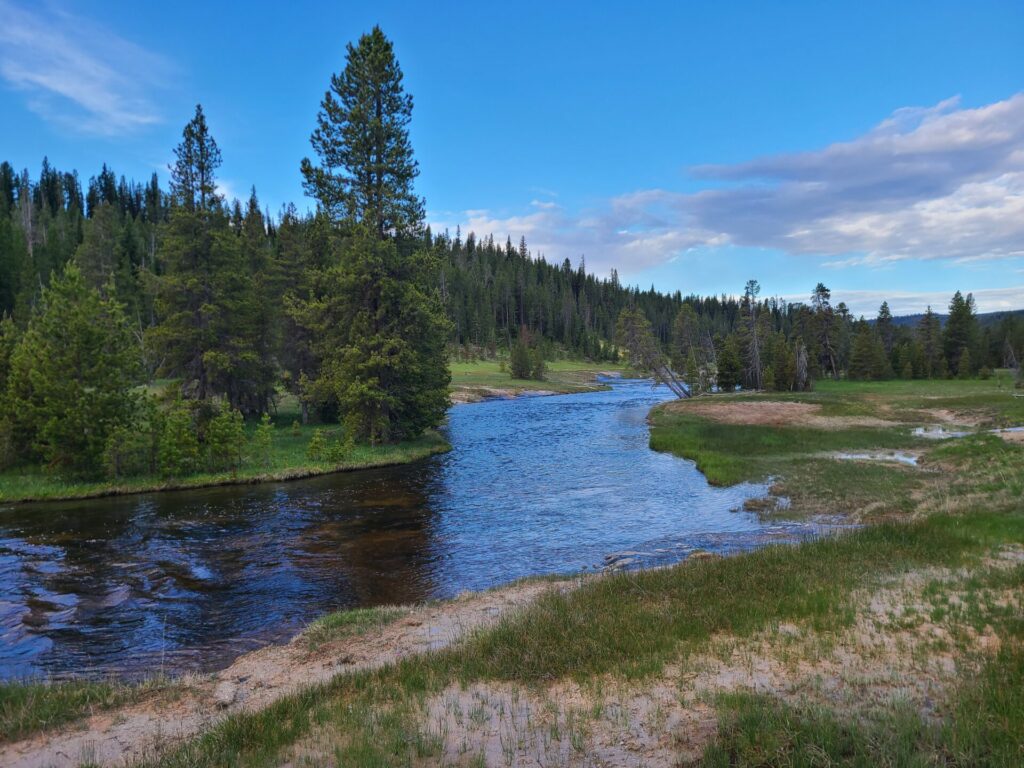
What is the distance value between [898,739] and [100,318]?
33618 mm

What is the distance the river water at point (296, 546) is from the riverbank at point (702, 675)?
283 centimetres

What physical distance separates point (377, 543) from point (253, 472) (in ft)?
43.8

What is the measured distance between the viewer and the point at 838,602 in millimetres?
10227

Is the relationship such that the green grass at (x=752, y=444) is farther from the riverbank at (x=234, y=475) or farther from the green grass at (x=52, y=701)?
the green grass at (x=52, y=701)

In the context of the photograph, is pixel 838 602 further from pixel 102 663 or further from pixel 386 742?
pixel 102 663

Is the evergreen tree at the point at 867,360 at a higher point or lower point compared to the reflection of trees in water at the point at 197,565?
higher

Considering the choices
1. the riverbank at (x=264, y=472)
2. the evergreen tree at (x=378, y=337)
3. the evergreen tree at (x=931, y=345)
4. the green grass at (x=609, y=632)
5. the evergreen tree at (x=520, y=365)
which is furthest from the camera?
the evergreen tree at (x=520, y=365)

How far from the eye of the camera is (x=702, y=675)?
8125 millimetres

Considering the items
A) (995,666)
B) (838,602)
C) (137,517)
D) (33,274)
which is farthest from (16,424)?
(33,274)

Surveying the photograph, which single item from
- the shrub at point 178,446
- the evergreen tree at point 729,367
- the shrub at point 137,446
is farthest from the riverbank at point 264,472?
the evergreen tree at point 729,367

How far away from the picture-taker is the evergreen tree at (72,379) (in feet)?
86.5

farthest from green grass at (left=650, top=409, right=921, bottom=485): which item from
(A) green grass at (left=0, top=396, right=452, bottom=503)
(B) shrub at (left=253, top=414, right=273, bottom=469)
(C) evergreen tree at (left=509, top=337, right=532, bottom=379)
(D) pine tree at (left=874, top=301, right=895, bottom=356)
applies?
(D) pine tree at (left=874, top=301, right=895, bottom=356)

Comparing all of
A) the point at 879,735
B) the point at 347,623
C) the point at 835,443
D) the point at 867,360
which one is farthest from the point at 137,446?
the point at 867,360

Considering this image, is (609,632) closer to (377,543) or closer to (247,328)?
(377,543)
